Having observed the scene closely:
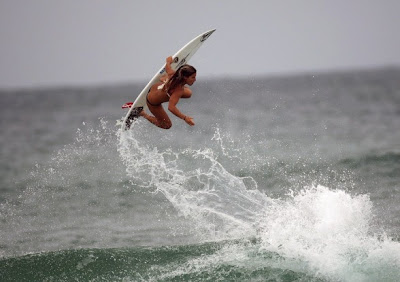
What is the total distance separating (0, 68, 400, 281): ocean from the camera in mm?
12469

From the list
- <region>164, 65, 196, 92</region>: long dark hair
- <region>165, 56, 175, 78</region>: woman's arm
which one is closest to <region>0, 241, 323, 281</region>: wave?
<region>164, 65, 196, 92</region>: long dark hair

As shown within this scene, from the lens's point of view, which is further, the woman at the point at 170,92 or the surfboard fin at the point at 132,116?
the surfboard fin at the point at 132,116

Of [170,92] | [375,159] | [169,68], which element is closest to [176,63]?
[169,68]

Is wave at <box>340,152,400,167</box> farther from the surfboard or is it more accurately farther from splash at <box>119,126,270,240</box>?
the surfboard

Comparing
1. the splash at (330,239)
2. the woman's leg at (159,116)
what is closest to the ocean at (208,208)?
the splash at (330,239)

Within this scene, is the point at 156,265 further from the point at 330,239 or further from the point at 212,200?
the point at 212,200

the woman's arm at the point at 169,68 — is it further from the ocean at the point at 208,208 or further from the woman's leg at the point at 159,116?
the ocean at the point at 208,208

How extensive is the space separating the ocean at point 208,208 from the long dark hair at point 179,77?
1560 millimetres

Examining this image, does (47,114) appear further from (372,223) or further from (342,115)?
(372,223)

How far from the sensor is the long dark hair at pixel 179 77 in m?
11.7

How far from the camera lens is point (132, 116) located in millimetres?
13172

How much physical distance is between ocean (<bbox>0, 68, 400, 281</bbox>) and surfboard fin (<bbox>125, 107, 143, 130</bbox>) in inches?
6.3

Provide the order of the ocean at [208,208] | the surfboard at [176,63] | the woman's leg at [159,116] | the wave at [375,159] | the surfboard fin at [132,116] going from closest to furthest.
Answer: the ocean at [208,208], the woman's leg at [159,116], the surfboard at [176,63], the surfboard fin at [132,116], the wave at [375,159]

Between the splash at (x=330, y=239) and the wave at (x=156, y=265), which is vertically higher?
the splash at (x=330, y=239)
